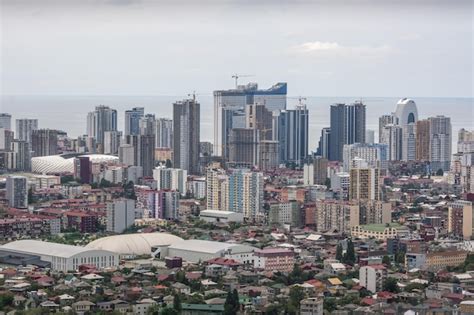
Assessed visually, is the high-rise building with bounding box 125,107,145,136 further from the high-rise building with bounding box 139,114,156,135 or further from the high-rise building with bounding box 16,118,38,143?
the high-rise building with bounding box 16,118,38,143

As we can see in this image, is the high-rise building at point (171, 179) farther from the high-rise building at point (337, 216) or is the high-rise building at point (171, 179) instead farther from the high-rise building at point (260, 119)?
the high-rise building at point (260, 119)

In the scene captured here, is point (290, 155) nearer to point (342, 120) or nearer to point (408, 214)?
point (342, 120)

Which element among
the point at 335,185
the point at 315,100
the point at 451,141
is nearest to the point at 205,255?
the point at 335,185

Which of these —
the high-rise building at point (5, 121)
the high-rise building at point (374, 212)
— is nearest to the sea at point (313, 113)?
the high-rise building at point (5, 121)

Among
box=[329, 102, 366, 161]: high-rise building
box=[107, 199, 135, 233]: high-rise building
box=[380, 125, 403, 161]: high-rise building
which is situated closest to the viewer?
box=[107, 199, 135, 233]: high-rise building

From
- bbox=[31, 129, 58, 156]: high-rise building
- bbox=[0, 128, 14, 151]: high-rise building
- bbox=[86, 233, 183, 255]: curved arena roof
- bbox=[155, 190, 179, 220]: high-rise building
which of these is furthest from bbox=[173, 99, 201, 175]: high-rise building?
bbox=[86, 233, 183, 255]: curved arena roof
